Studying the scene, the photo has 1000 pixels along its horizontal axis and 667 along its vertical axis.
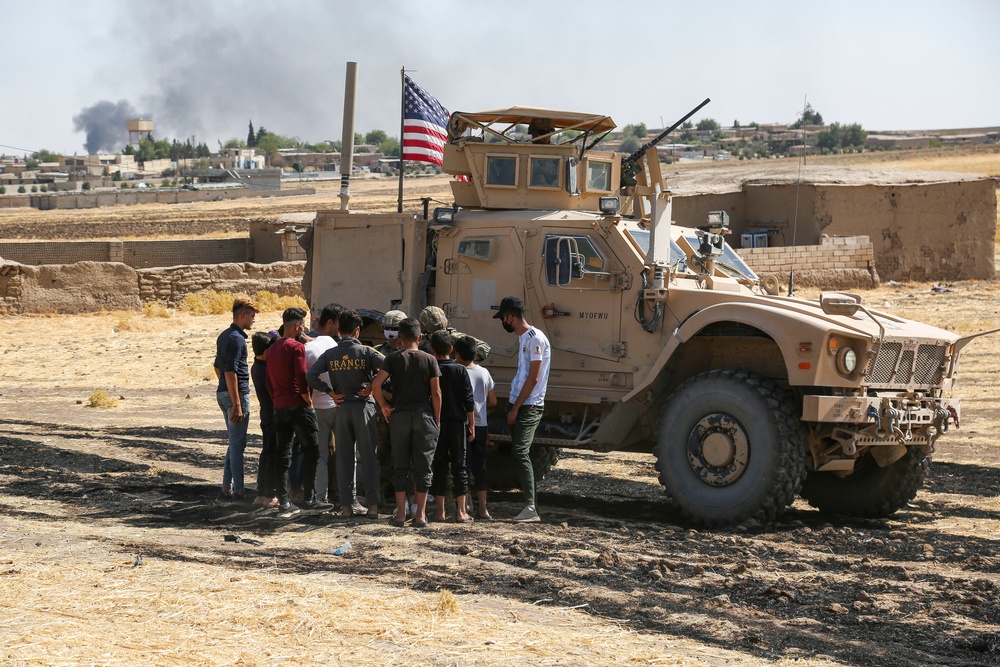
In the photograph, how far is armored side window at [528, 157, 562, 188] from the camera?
11.7 metres

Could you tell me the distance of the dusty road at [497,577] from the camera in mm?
6496

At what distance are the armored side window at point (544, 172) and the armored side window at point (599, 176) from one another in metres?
0.35

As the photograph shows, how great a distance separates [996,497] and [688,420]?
320cm

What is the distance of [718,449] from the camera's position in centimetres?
971

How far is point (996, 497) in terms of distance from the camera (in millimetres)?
11117

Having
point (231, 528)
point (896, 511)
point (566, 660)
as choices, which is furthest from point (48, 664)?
point (896, 511)

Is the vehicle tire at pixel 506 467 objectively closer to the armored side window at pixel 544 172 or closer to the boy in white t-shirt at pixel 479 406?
the boy in white t-shirt at pixel 479 406

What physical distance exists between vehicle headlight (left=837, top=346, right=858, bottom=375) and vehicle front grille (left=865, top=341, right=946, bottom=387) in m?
0.19

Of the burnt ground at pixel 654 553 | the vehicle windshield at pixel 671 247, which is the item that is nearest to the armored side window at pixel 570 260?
the vehicle windshield at pixel 671 247

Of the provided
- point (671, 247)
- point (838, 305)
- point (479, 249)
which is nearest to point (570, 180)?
point (479, 249)

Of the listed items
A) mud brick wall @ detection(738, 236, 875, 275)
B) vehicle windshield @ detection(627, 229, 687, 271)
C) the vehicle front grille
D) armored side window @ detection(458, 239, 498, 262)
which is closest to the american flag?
armored side window @ detection(458, 239, 498, 262)

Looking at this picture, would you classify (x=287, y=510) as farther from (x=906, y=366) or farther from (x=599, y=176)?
(x=906, y=366)

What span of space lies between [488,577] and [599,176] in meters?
5.16

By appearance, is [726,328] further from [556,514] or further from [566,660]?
[566,660]
